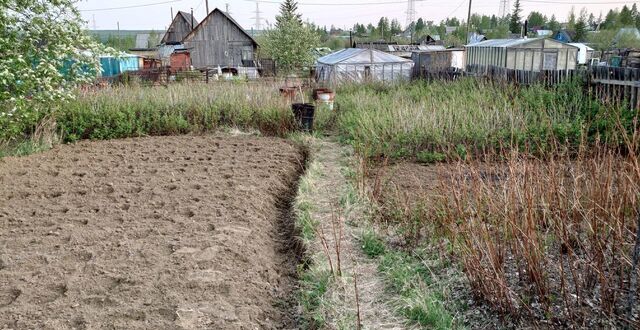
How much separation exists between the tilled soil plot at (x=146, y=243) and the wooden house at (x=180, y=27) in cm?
3696

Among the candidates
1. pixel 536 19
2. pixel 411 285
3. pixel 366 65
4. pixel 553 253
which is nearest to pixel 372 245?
pixel 411 285

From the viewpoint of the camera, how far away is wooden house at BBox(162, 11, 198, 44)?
4062 centimetres

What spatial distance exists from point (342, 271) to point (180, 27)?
4169 centimetres

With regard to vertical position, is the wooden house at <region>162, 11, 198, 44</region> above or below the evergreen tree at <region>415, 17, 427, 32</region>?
below

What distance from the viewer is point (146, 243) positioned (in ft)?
12.0

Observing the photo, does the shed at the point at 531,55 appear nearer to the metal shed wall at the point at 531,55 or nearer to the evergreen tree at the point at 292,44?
the metal shed wall at the point at 531,55

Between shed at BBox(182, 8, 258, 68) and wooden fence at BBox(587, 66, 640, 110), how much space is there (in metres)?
27.0

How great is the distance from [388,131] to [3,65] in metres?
4.78

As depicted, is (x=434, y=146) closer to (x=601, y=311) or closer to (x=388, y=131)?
(x=388, y=131)

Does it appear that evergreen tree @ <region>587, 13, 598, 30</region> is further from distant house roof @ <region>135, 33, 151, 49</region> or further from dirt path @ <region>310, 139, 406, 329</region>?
dirt path @ <region>310, 139, 406, 329</region>

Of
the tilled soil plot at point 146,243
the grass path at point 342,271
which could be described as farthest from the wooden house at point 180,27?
the grass path at point 342,271

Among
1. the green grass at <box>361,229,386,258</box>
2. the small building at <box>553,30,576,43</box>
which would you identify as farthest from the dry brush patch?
the small building at <box>553,30,576,43</box>

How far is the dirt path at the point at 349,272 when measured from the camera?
2.78 m

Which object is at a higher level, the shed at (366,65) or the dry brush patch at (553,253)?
the shed at (366,65)
